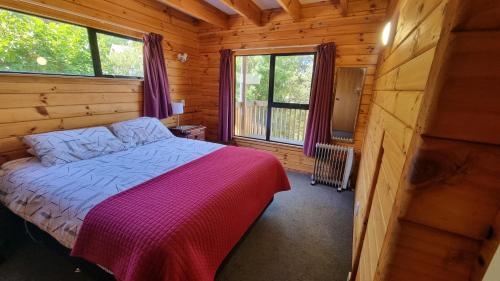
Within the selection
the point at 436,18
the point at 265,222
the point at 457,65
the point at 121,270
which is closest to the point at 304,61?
the point at 265,222

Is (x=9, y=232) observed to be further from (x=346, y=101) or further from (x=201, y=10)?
(x=346, y=101)

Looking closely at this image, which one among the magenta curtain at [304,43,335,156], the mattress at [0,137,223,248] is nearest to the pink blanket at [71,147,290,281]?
the mattress at [0,137,223,248]

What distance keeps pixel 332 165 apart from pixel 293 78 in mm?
1528

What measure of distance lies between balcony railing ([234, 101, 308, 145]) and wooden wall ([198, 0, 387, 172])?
29 centimetres

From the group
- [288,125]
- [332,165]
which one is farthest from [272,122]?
[332,165]

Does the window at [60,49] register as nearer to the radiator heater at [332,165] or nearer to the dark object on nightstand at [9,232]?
the dark object on nightstand at [9,232]

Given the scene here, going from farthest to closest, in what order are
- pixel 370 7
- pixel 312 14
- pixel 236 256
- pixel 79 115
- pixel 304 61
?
pixel 304 61 → pixel 312 14 → pixel 370 7 → pixel 79 115 → pixel 236 256

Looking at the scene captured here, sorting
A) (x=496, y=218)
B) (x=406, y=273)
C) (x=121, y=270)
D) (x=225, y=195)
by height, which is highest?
(x=496, y=218)

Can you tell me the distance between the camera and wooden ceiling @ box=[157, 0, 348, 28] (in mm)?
2586

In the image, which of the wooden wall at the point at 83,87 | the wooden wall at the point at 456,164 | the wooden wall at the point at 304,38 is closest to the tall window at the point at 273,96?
the wooden wall at the point at 304,38

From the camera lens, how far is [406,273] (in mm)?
535

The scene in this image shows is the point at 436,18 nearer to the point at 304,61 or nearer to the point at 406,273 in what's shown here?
the point at 406,273

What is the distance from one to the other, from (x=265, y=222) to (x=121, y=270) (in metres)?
1.42

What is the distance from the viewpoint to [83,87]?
244 centimetres
